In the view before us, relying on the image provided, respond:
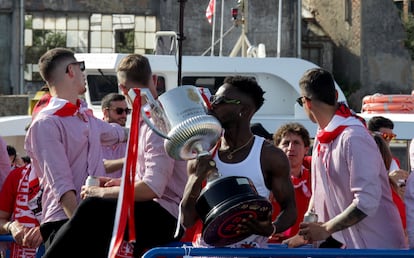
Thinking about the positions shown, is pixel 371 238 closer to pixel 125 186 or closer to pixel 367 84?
pixel 125 186

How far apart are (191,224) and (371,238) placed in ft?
3.74

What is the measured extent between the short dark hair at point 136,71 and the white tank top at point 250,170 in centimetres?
91

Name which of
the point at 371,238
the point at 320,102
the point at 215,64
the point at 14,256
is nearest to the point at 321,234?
Answer: the point at 371,238

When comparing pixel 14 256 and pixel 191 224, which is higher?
pixel 191 224

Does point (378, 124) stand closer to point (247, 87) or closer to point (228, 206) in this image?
point (247, 87)

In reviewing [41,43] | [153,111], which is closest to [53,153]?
[153,111]

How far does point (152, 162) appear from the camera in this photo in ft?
19.4

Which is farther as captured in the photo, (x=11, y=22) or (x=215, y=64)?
(x=11, y=22)

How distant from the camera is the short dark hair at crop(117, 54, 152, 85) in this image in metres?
6.11

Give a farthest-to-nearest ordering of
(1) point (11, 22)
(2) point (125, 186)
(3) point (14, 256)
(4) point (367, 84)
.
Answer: (4) point (367, 84) < (1) point (11, 22) < (3) point (14, 256) < (2) point (125, 186)

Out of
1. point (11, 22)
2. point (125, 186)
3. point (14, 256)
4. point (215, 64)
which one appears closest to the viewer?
point (125, 186)

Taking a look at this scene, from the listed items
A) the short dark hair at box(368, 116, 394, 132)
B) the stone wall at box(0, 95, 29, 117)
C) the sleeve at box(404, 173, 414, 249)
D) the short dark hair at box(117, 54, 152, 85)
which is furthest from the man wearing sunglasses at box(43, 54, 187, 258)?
the stone wall at box(0, 95, 29, 117)

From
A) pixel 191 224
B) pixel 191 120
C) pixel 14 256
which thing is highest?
pixel 191 120

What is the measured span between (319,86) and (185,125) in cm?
114
